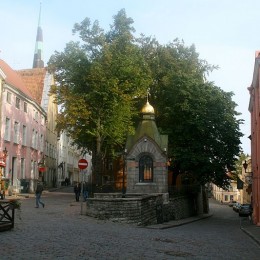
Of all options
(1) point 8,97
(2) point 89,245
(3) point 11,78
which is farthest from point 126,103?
(2) point 89,245

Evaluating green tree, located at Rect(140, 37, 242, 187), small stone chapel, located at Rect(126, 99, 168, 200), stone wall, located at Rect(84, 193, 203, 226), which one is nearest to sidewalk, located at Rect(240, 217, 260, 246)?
stone wall, located at Rect(84, 193, 203, 226)

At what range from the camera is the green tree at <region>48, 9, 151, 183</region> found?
32.8 m

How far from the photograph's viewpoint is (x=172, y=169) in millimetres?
38750

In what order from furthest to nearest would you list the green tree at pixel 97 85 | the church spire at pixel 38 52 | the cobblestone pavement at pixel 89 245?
1. the church spire at pixel 38 52
2. the green tree at pixel 97 85
3. the cobblestone pavement at pixel 89 245

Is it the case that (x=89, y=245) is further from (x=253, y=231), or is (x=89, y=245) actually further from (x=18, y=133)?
(x=18, y=133)

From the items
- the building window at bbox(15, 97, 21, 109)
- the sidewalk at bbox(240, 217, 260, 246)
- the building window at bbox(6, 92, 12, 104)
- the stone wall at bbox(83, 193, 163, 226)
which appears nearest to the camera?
the sidewalk at bbox(240, 217, 260, 246)

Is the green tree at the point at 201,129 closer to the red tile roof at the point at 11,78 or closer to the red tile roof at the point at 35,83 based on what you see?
the red tile roof at the point at 11,78

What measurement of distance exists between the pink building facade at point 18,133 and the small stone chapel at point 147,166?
34.5 ft

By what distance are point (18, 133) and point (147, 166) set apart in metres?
16.3

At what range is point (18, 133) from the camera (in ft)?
134

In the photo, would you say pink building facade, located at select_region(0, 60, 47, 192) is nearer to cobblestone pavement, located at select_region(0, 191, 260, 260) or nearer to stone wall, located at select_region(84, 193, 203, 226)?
stone wall, located at select_region(84, 193, 203, 226)

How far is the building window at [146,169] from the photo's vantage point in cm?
2980

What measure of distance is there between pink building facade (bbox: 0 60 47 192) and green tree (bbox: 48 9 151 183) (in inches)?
235

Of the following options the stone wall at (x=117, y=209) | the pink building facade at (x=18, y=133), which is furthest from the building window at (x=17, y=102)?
the stone wall at (x=117, y=209)
